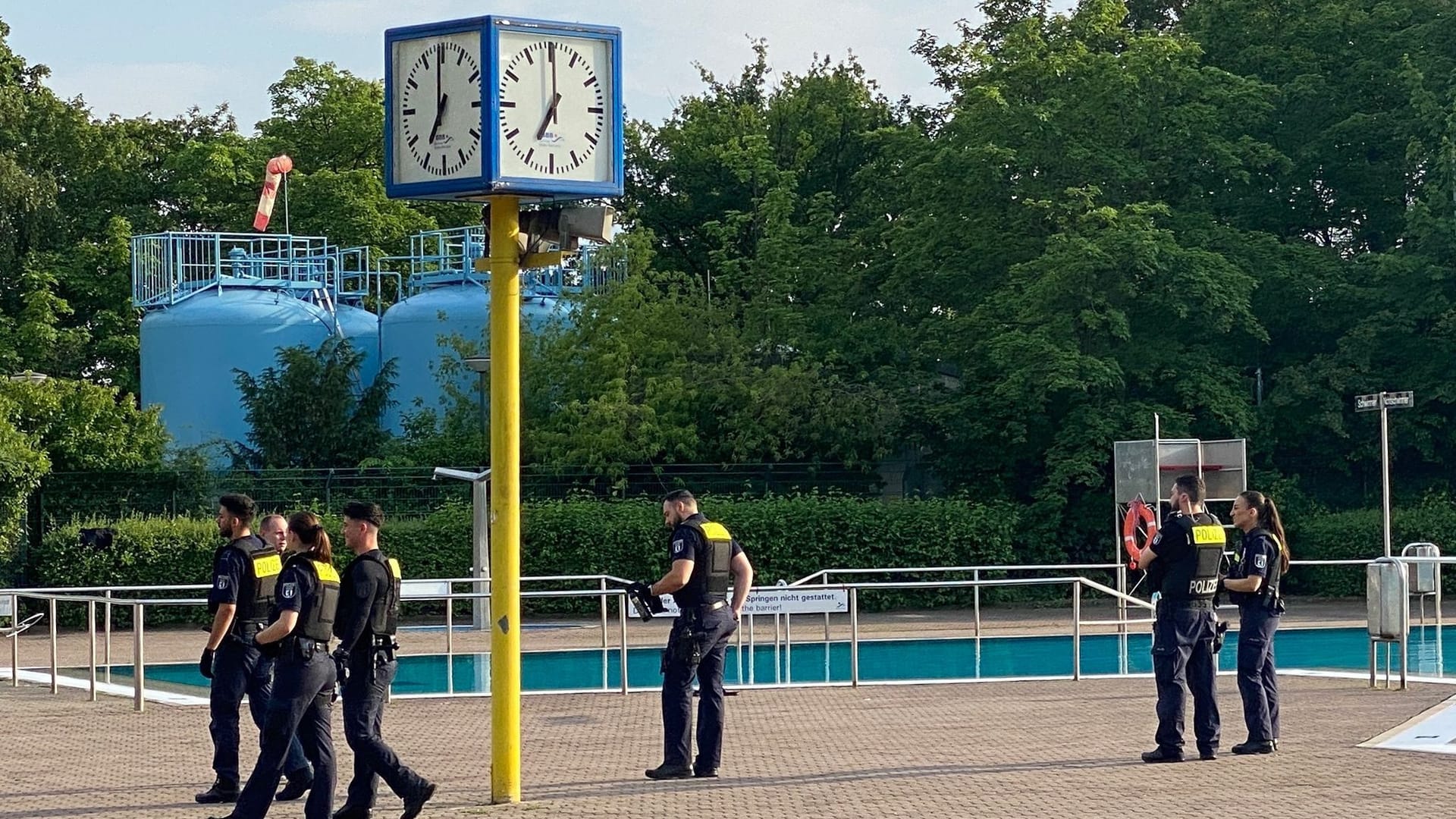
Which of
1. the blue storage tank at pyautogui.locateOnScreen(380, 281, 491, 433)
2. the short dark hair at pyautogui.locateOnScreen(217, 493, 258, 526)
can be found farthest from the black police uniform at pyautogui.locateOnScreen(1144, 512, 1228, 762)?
the blue storage tank at pyautogui.locateOnScreen(380, 281, 491, 433)

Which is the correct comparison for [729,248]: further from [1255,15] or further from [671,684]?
[671,684]

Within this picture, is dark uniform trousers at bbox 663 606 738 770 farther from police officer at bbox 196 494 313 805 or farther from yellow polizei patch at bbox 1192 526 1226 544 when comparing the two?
yellow polizei patch at bbox 1192 526 1226 544

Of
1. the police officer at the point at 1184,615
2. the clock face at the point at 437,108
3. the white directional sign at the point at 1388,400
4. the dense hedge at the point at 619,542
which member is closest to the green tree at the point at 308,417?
the dense hedge at the point at 619,542

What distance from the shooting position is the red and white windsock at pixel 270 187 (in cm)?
4634

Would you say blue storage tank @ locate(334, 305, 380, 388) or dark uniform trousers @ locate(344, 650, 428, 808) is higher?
blue storage tank @ locate(334, 305, 380, 388)

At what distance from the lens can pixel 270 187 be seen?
47.2 m

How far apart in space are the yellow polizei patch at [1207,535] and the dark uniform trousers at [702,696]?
115 inches

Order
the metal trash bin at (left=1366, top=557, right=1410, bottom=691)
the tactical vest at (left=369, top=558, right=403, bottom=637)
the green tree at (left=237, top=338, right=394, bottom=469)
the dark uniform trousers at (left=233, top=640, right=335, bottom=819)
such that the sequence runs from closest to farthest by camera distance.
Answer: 1. the dark uniform trousers at (left=233, top=640, right=335, bottom=819)
2. the tactical vest at (left=369, top=558, right=403, bottom=637)
3. the metal trash bin at (left=1366, top=557, right=1410, bottom=691)
4. the green tree at (left=237, top=338, right=394, bottom=469)

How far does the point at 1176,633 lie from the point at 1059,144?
24.2 m

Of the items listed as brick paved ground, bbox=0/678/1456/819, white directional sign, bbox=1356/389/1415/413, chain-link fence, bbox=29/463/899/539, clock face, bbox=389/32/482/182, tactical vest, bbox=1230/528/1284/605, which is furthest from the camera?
chain-link fence, bbox=29/463/899/539

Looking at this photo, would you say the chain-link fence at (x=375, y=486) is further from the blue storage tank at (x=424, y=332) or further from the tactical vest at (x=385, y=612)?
the tactical vest at (x=385, y=612)

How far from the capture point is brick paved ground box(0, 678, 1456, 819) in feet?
32.9

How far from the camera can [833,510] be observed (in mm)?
31812

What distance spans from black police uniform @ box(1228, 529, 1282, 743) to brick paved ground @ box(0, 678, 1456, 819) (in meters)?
0.33
